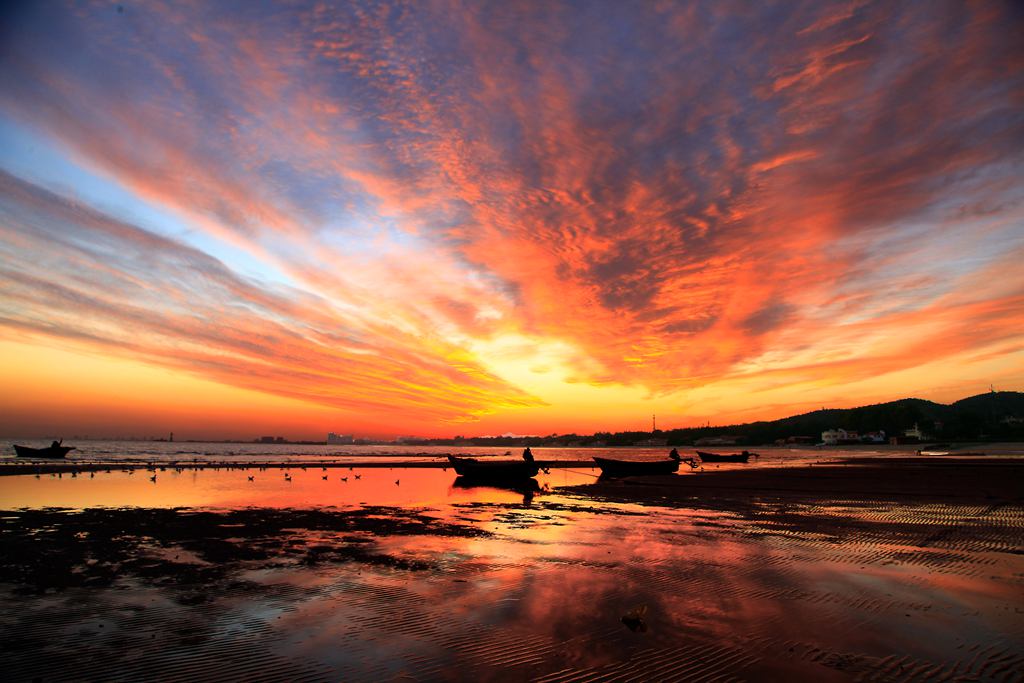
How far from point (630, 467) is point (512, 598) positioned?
3905cm

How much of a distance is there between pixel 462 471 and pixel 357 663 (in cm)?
4011

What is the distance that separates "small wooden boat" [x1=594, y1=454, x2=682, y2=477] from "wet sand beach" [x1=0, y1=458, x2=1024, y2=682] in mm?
25780

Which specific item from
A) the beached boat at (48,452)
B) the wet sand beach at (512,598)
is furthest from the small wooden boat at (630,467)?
the beached boat at (48,452)

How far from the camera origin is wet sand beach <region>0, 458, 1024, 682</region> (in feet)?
21.7

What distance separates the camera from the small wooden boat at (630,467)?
45.2m

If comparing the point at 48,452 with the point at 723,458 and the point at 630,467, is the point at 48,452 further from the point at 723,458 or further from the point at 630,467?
the point at 723,458

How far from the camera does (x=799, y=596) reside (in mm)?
9617

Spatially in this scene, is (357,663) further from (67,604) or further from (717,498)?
(717,498)

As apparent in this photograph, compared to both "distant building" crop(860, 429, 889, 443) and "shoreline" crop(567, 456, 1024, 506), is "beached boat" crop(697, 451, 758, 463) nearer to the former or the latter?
"shoreline" crop(567, 456, 1024, 506)

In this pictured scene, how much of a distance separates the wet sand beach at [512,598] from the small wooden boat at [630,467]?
84.6 ft

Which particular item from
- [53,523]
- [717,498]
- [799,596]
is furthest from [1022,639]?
[53,523]

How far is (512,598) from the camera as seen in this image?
9.63 m

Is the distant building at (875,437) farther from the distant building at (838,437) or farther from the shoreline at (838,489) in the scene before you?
the shoreline at (838,489)

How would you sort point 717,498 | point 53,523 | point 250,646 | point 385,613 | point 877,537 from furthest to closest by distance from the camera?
point 717,498, point 53,523, point 877,537, point 385,613, point 250,646
